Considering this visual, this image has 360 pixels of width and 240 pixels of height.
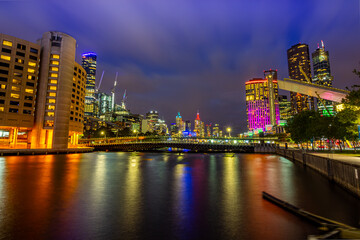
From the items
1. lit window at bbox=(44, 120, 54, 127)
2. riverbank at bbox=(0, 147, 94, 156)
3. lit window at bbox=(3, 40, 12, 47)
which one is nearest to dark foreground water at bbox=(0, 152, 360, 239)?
riverbank at bbox=(0, 147, 94, 156)

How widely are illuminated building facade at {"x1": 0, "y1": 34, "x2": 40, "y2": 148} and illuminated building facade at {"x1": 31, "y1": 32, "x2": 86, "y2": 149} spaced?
2564 mm

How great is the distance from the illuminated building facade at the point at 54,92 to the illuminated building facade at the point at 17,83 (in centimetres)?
256

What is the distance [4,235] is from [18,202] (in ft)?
16.9

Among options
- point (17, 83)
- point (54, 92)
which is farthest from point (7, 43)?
point (54, 92)

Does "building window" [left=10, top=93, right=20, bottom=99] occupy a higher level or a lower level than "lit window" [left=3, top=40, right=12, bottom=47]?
lower

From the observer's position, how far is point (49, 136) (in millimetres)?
83250

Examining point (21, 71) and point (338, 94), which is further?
point (21, 71)

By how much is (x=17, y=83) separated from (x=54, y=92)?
13.0m

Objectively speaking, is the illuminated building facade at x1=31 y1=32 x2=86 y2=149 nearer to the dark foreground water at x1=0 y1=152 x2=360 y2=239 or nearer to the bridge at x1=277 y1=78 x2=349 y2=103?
the dark foreground water at x1=0 y1=152 x2=360 y2=239

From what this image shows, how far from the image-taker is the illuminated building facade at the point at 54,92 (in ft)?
267

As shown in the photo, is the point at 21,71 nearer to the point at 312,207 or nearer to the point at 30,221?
the point at 30,221

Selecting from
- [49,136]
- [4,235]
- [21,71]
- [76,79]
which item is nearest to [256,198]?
[4,235]

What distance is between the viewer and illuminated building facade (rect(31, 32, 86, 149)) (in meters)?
81.3

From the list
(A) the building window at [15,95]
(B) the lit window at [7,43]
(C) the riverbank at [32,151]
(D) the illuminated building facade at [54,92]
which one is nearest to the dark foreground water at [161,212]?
(C) the riverbank at [32,151]
